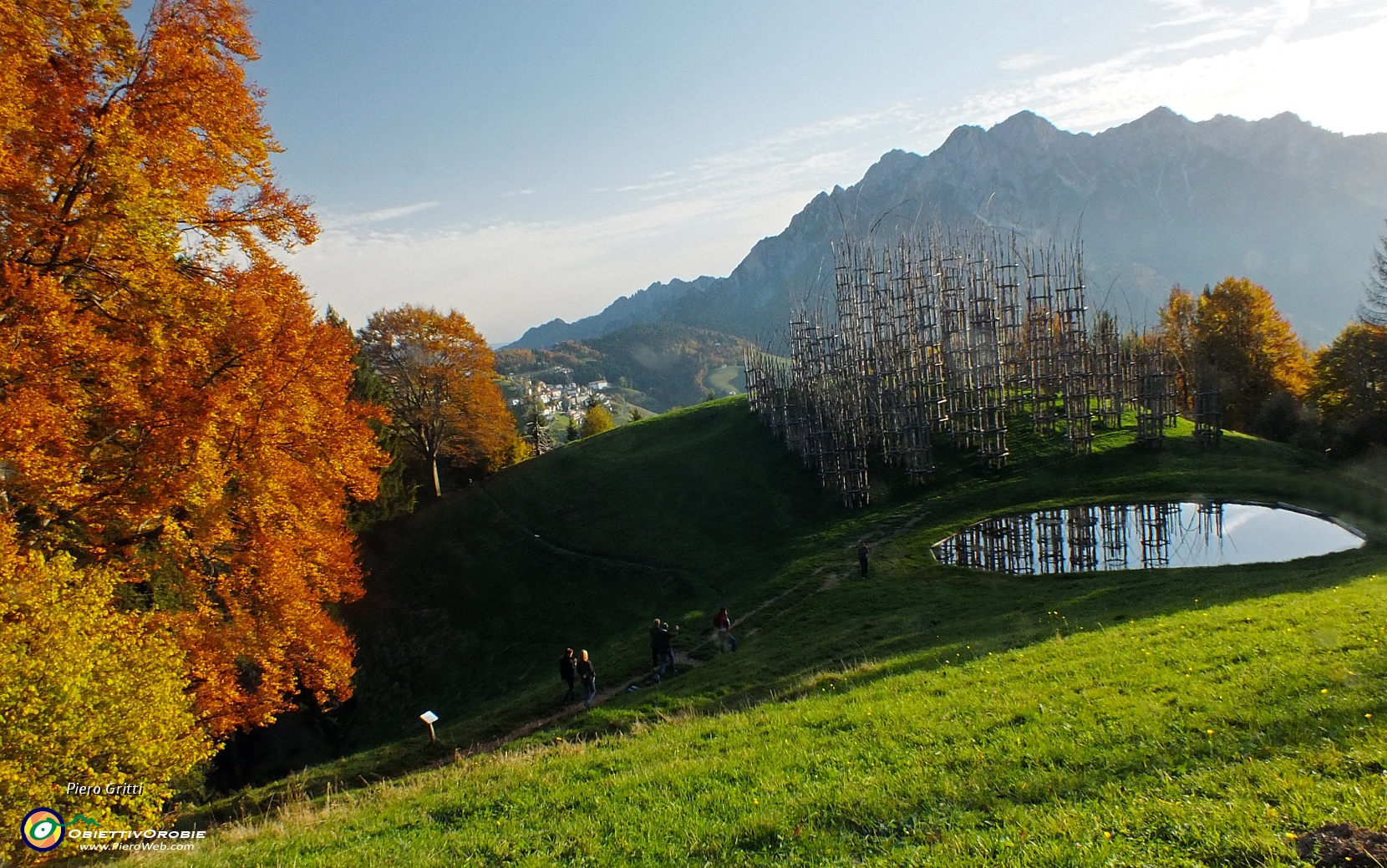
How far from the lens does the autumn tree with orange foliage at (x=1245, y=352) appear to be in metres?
56.9

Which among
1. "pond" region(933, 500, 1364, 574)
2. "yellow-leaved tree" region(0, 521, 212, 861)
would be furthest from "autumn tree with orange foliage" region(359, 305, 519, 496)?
"yellow-leaved tree" region(0, 521, 212, 861)

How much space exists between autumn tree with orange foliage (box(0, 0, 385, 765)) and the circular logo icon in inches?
135

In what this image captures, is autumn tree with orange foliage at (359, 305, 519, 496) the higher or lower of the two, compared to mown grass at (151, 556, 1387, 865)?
higher

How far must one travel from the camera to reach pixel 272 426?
1588cm

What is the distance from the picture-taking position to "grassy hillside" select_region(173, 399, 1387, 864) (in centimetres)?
751

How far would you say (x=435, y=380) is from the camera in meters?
59.2

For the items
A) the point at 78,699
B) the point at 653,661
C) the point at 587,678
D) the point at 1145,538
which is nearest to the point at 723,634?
the point at 653,661

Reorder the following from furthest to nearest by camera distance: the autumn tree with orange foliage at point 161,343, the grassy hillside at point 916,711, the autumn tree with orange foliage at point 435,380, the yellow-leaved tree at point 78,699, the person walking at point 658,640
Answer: the autumn tree with orange foliage at point 435,380
the person walking at point 658,640
the autumn tree with orange foliage at point 161,343
the yellow-leaved tree at point 78,699
the grassy hillside at point 916,711

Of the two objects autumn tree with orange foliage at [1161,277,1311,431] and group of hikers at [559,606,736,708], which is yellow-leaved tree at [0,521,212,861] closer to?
group of hikers at [559,606,736,708]

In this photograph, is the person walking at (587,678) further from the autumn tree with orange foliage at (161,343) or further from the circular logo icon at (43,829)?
the circular logo icon at (43,829)

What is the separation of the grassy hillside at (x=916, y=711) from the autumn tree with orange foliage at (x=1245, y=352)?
67.6 ft

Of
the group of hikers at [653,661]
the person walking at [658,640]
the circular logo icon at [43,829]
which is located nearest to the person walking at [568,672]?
the group of hikers at [653,661]

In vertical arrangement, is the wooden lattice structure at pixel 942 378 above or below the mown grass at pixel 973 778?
above

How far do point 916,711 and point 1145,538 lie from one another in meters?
23.1
